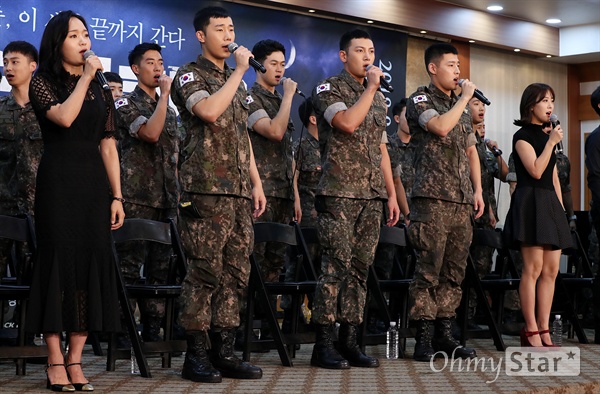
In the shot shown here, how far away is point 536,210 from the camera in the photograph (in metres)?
4.89

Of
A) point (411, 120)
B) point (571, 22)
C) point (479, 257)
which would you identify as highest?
point (571, 22)

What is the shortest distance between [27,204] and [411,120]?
209 centimetres

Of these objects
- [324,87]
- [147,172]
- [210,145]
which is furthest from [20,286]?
[324,87]

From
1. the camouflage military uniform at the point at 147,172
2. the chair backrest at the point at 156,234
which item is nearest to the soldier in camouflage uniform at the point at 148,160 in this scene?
the camouflage military uniform at the point at 147,172

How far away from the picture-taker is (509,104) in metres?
10.8

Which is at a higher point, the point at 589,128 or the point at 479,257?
the point at 589,128

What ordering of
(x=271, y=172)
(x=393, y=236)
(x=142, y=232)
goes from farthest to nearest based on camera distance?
(x=393, y=236), (x=271, y=172), (x=142, y=232)

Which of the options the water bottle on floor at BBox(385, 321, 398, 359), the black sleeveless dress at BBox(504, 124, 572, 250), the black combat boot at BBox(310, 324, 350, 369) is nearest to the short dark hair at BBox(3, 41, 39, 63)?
the black combat boot at BBox(310, 324, 350, 369)

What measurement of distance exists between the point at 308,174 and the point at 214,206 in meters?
2.30

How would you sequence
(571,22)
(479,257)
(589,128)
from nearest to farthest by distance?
(479,257) < (571,22) < (589,128)

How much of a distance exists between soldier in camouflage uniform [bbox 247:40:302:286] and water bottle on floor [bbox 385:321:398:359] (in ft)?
Result: 2.43

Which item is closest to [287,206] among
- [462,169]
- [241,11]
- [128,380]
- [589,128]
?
[462,169]

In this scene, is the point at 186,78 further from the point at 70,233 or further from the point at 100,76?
the point at 70,233

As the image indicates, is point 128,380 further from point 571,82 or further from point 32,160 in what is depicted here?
point 571,82
